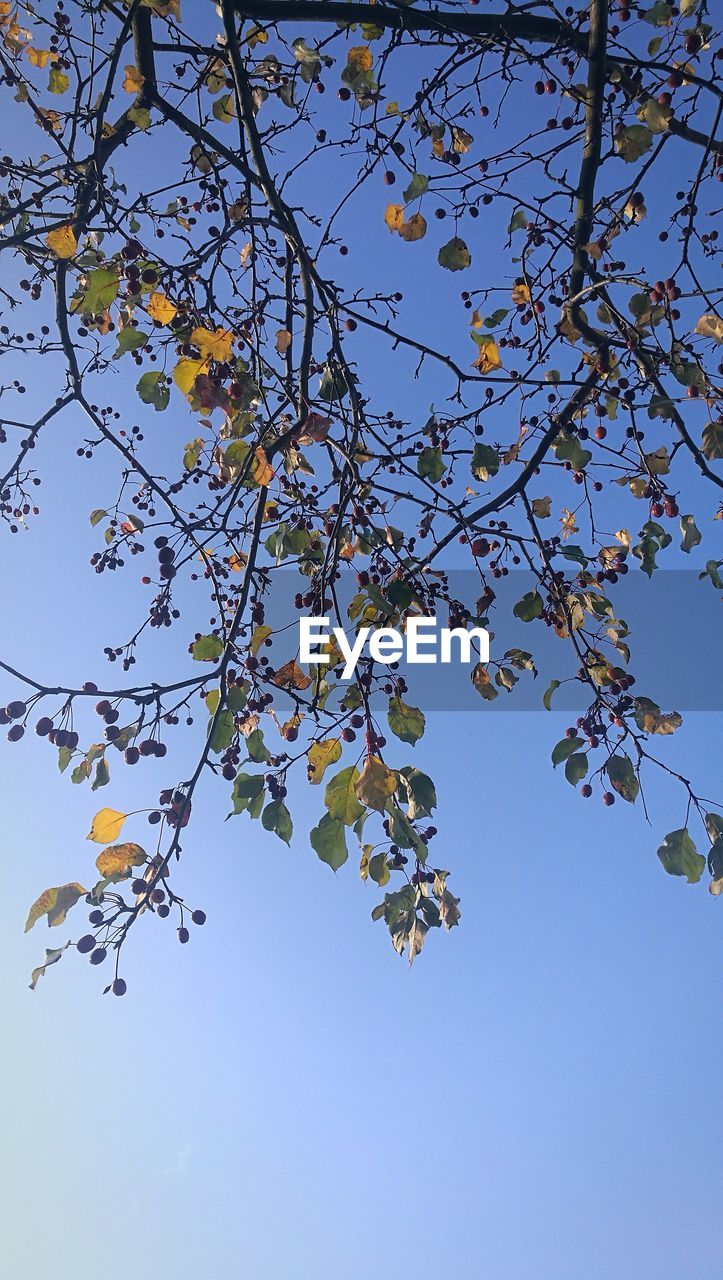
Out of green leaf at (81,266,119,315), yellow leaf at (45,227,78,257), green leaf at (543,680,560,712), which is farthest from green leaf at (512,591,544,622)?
yellow leaf at (45,227,78,257)

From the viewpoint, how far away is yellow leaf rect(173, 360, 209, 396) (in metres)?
2.17

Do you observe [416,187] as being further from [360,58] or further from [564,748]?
[564,748]

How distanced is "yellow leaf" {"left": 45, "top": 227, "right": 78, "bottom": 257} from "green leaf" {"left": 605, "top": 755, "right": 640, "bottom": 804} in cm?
179

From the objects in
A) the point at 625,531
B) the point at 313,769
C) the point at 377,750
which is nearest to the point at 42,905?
the point at 313,769

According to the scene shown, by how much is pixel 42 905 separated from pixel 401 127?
96.7 inches

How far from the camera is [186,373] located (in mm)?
2174

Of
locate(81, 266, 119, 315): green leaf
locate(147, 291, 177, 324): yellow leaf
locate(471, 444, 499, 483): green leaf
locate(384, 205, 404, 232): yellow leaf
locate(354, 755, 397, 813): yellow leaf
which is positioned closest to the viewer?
locate(354, 755, 397, 813): yellow leaf

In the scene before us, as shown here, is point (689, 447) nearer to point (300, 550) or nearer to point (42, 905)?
point (300, 550)

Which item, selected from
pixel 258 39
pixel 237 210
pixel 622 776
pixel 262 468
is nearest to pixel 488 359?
pixel 262 468

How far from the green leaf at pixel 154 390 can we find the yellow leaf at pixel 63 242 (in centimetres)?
41

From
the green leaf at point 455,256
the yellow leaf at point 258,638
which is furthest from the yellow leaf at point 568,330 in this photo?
the yellow leaf at point 258,638

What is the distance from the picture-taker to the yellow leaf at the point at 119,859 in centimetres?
191

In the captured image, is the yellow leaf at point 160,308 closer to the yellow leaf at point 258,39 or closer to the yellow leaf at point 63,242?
the yellow leaf at point 63,242

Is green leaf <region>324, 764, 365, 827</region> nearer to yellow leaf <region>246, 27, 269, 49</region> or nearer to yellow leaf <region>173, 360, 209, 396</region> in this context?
yellow leaf <region>173, 360, 209, 396</region>
